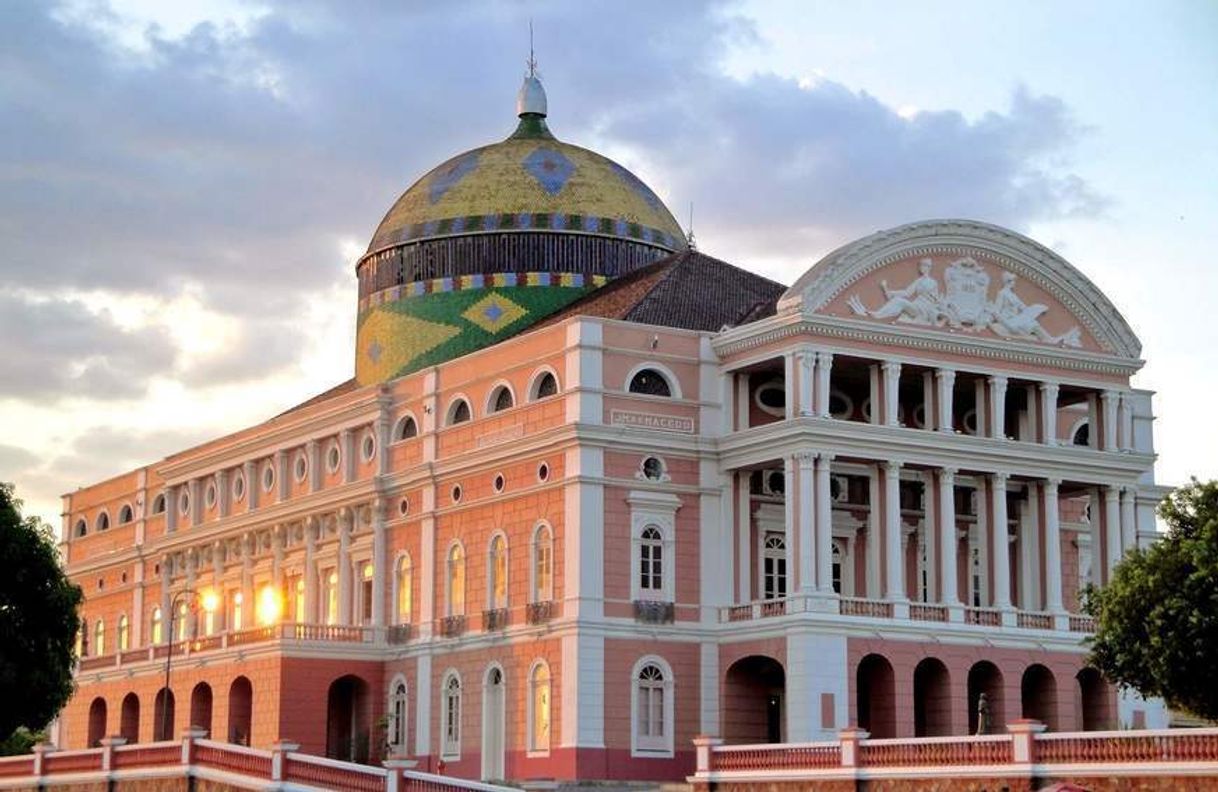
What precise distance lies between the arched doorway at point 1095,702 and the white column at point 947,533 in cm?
434

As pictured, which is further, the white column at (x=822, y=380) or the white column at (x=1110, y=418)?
the white column at (x=1110, y=418)

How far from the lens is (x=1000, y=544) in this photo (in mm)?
56219

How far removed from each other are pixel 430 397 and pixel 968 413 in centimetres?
1367

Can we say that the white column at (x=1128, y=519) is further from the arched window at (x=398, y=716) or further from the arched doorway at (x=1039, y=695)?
the arched window at (x=398, y=716)

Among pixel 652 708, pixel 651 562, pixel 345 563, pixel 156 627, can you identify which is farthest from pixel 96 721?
pixel 651 562

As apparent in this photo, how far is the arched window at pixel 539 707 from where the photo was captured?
179 feet

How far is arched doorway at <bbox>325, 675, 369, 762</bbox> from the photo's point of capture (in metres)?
61.1

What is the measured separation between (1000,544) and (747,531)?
602 centimetres

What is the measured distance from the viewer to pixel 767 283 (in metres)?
62.9

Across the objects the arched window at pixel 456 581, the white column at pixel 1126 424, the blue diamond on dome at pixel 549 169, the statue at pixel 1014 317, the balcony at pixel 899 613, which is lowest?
the balcony at pixel 899 613

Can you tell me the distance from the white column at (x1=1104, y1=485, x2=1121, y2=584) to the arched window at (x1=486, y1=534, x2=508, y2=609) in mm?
14529

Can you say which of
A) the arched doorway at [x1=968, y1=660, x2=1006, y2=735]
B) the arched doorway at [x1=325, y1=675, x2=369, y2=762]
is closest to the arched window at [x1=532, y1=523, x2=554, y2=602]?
the arched doorway at [x1=325, y1=675, x2=369, y2=762]

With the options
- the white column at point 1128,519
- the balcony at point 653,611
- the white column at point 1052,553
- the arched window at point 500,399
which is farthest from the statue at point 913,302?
the arched window at point 500,399

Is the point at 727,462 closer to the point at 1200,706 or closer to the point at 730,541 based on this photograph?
the point at 730,541
